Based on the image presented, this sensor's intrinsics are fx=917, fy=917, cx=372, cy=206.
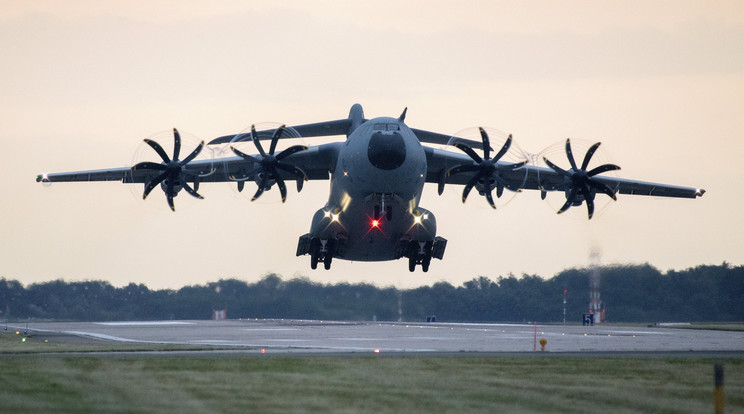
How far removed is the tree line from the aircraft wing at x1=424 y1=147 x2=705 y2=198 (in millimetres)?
17642

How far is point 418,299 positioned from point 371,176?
102 ft

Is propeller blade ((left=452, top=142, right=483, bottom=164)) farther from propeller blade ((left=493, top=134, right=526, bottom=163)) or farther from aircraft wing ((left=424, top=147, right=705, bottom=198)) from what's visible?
aircraft wing ((left=424, top=147, right=705, bottom=198))

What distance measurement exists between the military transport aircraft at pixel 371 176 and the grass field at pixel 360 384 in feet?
29.0

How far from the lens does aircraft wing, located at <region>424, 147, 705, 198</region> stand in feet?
120

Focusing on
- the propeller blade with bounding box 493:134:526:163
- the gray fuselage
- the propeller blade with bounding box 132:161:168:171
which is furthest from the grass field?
the propeller blade with bounding box 493:134:526:163

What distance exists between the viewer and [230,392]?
16359 mm

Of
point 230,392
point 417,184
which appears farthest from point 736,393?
point 417,184

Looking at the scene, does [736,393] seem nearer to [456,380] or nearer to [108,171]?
[456,380]

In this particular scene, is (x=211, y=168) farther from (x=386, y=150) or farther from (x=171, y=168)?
(x=386, y=150)

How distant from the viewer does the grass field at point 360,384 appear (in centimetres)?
1492

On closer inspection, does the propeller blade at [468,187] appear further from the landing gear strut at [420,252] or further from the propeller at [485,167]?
the landing gear strut at [420,252]

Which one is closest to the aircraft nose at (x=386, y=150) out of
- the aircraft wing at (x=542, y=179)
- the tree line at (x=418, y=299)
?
the aircraft wing at (x=542, y=179)

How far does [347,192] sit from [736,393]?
17.4 m

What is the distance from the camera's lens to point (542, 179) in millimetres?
38812
